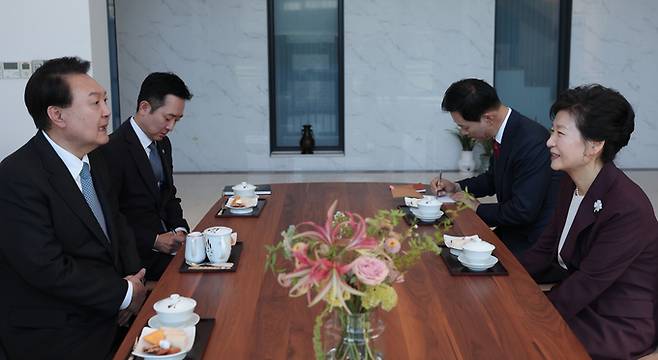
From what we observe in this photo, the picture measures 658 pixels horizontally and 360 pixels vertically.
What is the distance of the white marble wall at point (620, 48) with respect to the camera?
8625 mm

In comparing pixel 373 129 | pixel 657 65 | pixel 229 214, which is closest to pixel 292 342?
pixel 229 214

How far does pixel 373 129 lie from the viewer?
28.7 feet

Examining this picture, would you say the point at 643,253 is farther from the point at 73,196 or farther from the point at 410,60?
the point at 410,60

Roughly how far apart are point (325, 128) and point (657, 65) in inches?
161

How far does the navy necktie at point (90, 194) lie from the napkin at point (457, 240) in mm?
1220

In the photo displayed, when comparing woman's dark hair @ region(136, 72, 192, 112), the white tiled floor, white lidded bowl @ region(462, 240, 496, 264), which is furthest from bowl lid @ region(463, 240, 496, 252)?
the white tiled floor

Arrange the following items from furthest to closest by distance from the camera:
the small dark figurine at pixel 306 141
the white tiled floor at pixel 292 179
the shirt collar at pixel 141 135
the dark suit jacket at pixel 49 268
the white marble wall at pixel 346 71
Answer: the small dark figurine at pixel 306 141
the white marble wall at pixel 346 71
the white tiled floor at pixel 292 179
the shirt collar at pixel 141 135
the dark suit jacket at pixel 49 268

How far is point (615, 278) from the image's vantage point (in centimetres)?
229

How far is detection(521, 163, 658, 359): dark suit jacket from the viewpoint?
7.48 feet

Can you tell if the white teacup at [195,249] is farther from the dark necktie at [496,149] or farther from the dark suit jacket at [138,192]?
the dark necktie at [496,149]

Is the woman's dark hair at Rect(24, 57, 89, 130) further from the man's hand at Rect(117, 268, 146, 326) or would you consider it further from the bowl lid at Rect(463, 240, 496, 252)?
the bowl lid at Rect(463, 240, 496, 252)

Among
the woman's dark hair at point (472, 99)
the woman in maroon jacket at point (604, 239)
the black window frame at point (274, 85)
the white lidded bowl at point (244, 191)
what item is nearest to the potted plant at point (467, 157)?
the black window frame at point (274, 85)

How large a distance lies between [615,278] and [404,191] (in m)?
1.45

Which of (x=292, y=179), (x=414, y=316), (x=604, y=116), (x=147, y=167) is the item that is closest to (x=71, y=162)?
(x=147, y=167)
